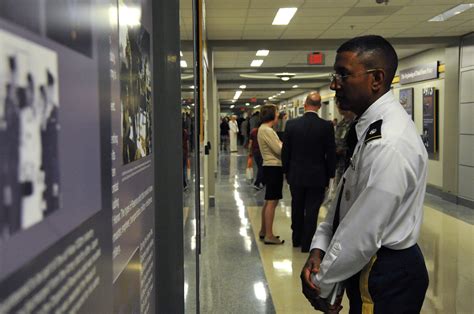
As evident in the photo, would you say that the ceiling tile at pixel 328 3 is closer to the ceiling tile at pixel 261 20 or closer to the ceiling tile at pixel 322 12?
the ceiling tile at pixel 322 12

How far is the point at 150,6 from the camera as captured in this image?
4.73 ft

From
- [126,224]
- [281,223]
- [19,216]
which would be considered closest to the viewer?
[19,216]

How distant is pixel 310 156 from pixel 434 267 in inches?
62.9

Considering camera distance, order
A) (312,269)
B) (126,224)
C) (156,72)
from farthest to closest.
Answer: (312,269) → (156,72) → (126,224)

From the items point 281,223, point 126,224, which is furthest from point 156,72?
point 281,223

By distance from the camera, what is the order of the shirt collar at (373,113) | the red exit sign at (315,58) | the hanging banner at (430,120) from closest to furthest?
the shirt collar at (373,113), the hanging banner at (430,120), the red exit sign at (315,58)

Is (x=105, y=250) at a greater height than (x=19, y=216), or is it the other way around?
(x=19, y=216)

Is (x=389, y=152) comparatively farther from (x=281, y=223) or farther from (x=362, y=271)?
(x=281, y=223)

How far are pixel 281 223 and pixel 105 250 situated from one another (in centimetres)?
583

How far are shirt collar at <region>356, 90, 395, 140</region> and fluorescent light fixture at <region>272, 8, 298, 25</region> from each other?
17.1 feet

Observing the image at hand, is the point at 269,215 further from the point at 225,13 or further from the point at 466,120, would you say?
the point at 466,120

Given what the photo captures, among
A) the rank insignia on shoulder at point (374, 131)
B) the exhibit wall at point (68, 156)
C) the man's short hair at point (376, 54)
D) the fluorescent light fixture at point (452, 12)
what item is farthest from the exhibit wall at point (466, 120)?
the exhibit wall at point (68, 156)

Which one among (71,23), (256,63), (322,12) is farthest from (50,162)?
(256,63)

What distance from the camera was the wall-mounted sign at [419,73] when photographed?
9383 mm
